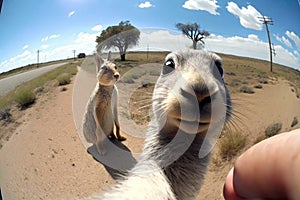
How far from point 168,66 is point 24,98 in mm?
483

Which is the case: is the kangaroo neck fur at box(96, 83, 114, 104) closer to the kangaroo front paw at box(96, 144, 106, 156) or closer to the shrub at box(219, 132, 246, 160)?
the kangaroo front paw at box(96, 144, 106, 156)

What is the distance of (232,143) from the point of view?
1.05 meters

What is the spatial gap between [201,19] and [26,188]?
2.32 ft

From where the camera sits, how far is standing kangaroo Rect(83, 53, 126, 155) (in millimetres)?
1057

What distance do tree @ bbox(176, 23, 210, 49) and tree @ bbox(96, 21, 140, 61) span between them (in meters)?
0.10

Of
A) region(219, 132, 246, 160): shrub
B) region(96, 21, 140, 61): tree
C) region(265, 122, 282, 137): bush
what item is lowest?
region(219, 132, 246, 160): shrub

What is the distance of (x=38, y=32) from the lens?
1.12m

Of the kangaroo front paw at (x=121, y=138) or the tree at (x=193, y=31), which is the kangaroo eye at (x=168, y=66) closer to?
the tree at (x=193, y=31)

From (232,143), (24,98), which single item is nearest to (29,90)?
(24,98)

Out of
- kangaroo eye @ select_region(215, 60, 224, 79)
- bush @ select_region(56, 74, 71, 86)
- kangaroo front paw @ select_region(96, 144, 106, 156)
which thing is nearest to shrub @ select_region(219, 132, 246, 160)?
kangaroo eye @ select_region(215, 60, 224, 79)

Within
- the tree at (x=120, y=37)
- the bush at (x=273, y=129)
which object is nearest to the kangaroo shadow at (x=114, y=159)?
the tree at (x=120, y=37)

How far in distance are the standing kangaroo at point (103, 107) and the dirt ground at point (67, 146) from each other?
0.04 meters

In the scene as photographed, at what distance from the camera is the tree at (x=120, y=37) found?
38.9 inches

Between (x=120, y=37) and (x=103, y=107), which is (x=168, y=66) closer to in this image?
(x=120, y=37)
